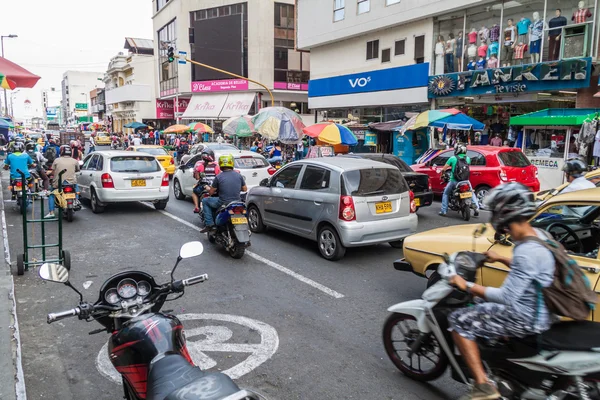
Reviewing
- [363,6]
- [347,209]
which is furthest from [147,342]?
[363,6]

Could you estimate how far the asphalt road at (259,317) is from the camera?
4.15 meters

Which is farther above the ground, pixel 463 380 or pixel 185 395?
pixel 185 395

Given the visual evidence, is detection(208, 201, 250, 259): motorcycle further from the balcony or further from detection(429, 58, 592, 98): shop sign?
the balcony

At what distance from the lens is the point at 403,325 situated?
Result: 411 cm

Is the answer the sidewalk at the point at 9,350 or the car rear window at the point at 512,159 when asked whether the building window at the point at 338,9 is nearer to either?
the car rear window at the point at 512,159

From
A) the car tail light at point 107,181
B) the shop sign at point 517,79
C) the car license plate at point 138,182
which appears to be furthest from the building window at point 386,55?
the car tail light at point 107,181

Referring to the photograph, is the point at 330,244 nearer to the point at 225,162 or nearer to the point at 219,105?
the point at 225,162

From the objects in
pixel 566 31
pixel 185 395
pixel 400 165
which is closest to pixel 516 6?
pixel 566 31

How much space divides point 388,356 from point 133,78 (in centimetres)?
6979

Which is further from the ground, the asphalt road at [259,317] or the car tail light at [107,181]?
the car tail light at [107,181]

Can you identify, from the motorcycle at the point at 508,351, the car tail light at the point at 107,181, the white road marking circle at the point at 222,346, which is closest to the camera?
the motorcycle at the point at 508,351

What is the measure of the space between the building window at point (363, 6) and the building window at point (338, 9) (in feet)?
4.38

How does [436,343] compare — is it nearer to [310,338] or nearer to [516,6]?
[310,338]

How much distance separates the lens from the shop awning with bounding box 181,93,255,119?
41.6m
